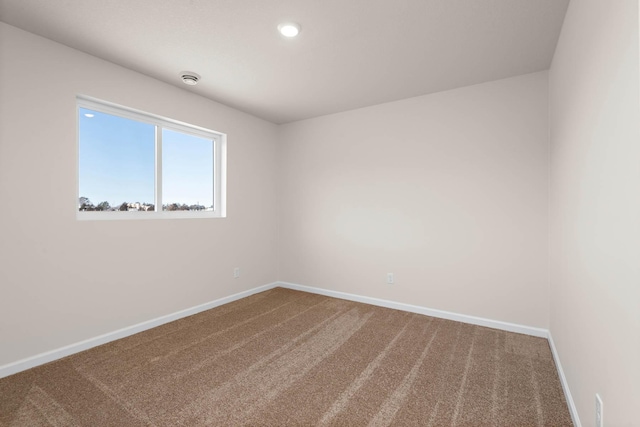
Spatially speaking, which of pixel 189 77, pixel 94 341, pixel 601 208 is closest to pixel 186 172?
pixel 189 77

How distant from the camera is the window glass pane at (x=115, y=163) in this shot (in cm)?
261

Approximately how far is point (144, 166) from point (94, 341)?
67.0 inches

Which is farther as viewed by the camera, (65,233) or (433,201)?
(433,201)

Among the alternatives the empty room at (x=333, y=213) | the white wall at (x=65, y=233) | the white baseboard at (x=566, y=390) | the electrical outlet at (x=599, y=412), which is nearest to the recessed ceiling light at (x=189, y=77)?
the empty room at (x=333, y=213)

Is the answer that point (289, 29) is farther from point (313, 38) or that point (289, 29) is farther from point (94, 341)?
point (94, 341)

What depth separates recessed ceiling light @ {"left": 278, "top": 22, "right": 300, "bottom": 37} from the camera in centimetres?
209

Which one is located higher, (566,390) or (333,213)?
(333,213)

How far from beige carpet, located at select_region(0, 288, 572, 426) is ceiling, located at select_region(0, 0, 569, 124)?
252cm

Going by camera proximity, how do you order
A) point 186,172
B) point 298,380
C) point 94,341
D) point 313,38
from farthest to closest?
point 186,172, point 94,341, point 313,38, point 298,380

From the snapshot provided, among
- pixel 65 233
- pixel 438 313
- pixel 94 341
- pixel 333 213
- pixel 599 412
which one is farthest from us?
pixel 333 213

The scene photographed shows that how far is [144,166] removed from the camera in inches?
120

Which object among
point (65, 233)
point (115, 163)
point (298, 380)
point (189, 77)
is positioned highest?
point (189, 77)

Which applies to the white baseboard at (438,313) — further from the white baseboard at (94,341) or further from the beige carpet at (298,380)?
the white baseboard at (94,341)

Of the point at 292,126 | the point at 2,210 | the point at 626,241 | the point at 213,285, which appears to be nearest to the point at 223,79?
the point at 292,126
